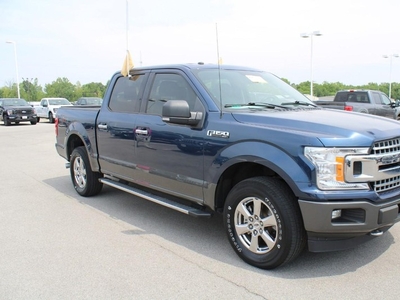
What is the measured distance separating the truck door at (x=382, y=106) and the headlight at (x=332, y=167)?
42.1ft

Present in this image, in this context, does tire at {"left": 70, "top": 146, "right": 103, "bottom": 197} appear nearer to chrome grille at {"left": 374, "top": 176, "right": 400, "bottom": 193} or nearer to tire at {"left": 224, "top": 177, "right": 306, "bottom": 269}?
tire at {"left": 224, "top": 177, "right": 306, "bottom": 269}

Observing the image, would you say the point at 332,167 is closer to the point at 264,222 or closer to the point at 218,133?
the point at 264,222

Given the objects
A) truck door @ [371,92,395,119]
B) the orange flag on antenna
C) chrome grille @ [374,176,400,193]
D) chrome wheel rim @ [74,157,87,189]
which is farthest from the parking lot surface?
truck door @ [371,92,395,119]

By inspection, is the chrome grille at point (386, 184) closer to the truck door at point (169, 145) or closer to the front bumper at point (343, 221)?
the front bumper at point (343, 221)

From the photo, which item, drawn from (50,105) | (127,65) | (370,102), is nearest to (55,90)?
(50,105)

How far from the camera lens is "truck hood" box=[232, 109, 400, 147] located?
3.17 m

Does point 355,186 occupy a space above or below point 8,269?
above

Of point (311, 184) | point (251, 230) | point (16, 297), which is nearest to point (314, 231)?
point (311, 184)

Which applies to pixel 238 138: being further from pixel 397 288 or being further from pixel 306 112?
pixel 397 288

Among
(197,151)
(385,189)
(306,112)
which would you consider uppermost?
(306,112)

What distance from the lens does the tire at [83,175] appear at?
6137 mm

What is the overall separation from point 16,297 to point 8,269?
61 centimetres

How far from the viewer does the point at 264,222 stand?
11.6 feet

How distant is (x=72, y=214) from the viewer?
5418mm
